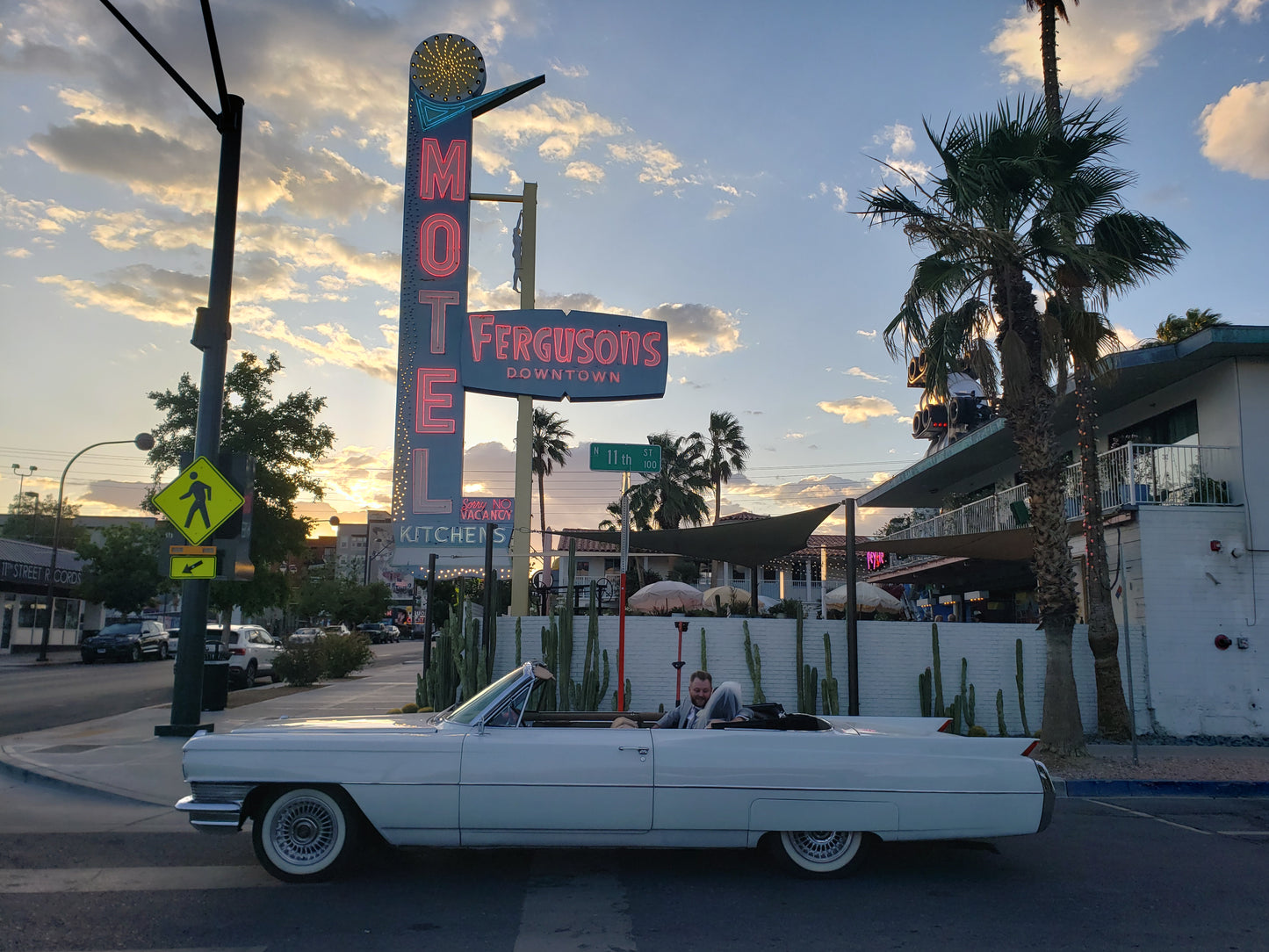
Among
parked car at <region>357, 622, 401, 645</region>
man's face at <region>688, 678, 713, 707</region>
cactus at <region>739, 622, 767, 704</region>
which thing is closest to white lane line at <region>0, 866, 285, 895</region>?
man's face at <region>688, 678, 713, 707</region>

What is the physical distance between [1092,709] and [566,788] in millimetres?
10594

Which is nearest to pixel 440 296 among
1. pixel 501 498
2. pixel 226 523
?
pixel 501 498

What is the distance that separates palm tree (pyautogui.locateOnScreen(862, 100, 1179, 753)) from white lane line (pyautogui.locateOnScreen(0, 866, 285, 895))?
9251 millimetres

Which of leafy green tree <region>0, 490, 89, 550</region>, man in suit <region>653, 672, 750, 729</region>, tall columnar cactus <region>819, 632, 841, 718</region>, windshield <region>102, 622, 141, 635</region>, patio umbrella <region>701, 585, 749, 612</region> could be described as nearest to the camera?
man in suit <region>653, 672, 750, 729</region>

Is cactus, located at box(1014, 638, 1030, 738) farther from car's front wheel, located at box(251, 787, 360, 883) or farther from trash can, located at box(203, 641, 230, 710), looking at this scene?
trash can, located at box(203, 641, 230, 710)

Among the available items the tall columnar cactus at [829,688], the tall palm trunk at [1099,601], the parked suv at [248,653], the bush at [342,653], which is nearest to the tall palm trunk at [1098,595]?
the tall palm trunk at [1099,601]

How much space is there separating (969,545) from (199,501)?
10.3 metres

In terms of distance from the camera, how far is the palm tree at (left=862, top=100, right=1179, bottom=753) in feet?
37.9

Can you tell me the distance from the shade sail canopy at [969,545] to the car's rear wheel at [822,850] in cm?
729

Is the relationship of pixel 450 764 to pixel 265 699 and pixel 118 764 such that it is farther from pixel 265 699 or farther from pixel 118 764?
pixel 265 699

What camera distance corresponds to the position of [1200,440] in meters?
15.5

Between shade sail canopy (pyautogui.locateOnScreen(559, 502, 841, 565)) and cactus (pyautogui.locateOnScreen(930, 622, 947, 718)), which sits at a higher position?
shade sail canopy (pyautogui.locateOnScreen(559, 502, 841, 565))

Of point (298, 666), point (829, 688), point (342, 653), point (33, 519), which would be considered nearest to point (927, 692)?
point (829, 688)

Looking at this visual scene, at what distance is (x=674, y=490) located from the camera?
48625mm
